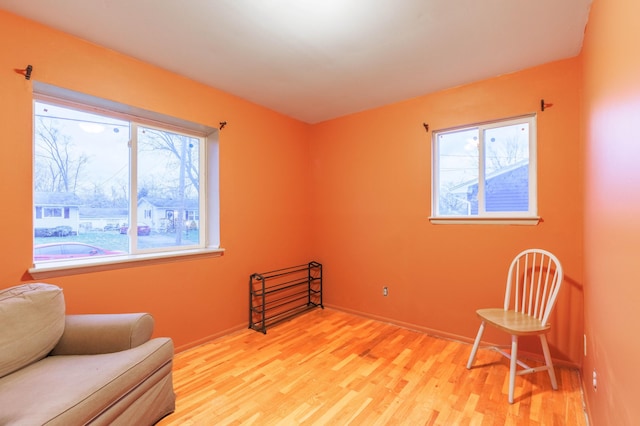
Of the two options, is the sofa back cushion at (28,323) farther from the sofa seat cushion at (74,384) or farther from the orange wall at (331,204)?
the orange wall at (331,204)

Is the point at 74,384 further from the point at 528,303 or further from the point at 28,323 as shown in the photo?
the point at 528,303

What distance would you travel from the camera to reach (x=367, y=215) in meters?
3.38

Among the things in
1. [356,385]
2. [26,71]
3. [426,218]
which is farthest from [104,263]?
[426,218]

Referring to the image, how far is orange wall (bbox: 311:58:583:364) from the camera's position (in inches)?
88.4

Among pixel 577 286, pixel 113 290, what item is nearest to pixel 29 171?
pixel 113 290

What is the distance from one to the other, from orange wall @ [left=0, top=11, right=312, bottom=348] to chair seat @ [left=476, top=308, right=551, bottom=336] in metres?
2.24

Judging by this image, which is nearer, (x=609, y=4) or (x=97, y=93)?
(x=609, y=4)

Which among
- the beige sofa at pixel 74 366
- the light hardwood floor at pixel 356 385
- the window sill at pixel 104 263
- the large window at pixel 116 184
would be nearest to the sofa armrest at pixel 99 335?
the beige sofa at pixel 74 366

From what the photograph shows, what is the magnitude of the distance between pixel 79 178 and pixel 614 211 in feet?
10.7

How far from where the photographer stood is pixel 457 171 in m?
2.86

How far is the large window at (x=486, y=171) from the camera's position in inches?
97.6

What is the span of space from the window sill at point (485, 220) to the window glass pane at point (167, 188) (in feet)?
8.01

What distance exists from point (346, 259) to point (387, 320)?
0.85 meters

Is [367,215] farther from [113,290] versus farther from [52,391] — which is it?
[52,391]
